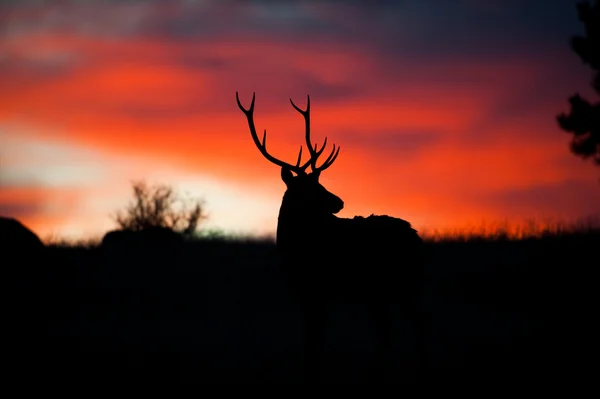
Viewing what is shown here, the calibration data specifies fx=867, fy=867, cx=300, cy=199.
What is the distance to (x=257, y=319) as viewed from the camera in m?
14.6

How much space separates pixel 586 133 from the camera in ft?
99.5

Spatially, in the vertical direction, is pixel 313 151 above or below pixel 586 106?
below

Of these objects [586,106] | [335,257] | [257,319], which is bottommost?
[257,319]

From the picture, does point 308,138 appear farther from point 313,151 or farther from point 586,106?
point 586,106

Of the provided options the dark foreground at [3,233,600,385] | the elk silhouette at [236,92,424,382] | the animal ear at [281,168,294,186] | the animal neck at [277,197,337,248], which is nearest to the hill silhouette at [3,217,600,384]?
the dark foreground at [3,233,600,385]

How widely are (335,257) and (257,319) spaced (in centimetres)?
457

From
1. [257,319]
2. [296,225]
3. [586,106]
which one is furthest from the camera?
[586,106]

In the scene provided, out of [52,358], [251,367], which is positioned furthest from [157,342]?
[251,367]

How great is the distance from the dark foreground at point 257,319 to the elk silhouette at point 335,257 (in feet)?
2.11

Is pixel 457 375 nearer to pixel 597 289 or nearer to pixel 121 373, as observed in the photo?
pixel 121 373

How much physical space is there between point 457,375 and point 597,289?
6.63 m

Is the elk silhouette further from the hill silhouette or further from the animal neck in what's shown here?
the hill silhouette

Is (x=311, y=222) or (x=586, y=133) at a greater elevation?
(x=586, y=133)

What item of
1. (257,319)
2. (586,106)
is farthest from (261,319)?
(586,106)
